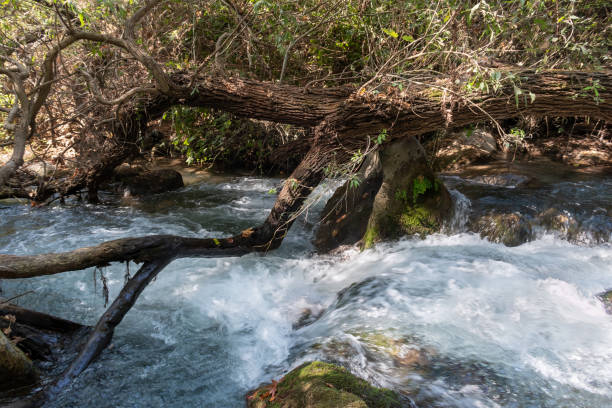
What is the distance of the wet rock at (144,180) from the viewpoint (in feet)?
27.4

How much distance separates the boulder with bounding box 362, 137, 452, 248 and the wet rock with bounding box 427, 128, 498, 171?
9.19 feet

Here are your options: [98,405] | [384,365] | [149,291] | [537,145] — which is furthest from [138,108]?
[537,145]

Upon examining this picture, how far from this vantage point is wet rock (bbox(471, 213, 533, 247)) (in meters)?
5.55

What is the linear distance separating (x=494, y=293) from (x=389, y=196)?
6.49ft

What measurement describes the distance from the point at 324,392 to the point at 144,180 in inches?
276

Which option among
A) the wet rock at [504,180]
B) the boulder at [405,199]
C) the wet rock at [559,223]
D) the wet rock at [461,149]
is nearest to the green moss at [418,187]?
the boulder at [405,199]

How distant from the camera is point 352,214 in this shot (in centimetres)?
635

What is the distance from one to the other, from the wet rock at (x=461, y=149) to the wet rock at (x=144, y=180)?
545cm

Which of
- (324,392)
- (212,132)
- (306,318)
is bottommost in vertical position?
(306,318)

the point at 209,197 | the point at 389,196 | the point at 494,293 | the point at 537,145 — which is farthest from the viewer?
the point at 537,145

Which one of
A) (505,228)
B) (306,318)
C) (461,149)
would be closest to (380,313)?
(306,318)

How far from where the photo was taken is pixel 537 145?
9.18 m

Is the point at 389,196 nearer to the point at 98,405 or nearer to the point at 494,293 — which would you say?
the point at 494,293

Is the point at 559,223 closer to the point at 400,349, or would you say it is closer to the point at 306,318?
the point at 400,349
